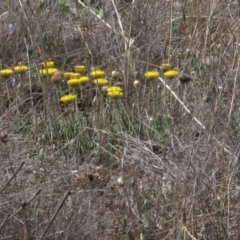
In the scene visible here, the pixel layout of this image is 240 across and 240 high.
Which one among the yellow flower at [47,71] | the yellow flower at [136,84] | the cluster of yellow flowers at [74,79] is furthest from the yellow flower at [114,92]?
the yellow flower at [47,71]

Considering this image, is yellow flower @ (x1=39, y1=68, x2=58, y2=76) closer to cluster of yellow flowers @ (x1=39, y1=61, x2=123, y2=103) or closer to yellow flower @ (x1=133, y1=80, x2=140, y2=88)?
cluster of yellow flowers @ (x1=39, y1=61, x2=123, y2=103)

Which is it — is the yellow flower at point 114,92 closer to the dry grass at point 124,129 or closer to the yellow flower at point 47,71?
the dry grass at point 124,129

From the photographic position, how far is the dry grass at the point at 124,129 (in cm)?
237

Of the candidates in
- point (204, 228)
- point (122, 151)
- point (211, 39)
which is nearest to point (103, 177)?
point (122, 151)

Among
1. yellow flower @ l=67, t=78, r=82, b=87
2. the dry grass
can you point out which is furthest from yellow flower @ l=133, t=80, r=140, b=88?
yellow flower @ l=67, t=78, r=82, b=87

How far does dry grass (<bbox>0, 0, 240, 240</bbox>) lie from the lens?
2.37 metres

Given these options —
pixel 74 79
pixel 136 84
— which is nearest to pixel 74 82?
pixel 74 79

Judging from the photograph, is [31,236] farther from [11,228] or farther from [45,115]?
[45,115]

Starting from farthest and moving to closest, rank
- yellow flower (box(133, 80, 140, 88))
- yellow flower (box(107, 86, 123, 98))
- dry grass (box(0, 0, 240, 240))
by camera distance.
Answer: yellow flower (box(133, 80, 140, 88)) < yellow flower (box(107, 86, 123, 98)) < dry grass (box(0, 0, 240, 240))

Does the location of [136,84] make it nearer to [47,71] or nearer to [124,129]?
[124,129]

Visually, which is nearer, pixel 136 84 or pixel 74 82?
pixel 74 82

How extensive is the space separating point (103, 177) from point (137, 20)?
1267 mm

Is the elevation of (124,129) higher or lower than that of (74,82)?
lower

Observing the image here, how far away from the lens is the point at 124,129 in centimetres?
303
